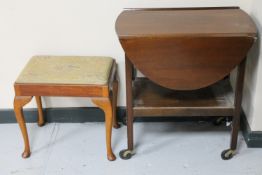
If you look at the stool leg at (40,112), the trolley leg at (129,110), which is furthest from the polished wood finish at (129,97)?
the stool leg at (40,112)

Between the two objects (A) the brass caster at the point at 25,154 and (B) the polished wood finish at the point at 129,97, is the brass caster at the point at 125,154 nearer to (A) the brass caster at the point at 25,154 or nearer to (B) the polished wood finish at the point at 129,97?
(B) the polished wood finish at the point at 129,97

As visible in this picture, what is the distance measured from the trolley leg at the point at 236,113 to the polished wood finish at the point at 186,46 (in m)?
0.08

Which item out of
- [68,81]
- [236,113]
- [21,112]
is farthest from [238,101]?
[21,112]

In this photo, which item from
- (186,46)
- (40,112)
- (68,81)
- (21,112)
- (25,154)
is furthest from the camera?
(40,112)

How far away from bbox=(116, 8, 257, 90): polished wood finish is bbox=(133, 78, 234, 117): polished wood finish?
7.3 inches

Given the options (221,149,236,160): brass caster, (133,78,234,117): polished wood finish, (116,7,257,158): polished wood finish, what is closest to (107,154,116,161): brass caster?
(116,7,257,158): polished wood finish

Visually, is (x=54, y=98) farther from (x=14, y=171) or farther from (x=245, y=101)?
(x=245, y=101)

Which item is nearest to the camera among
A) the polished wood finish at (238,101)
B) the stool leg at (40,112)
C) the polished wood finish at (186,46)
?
the polished wood finish at (186,46)

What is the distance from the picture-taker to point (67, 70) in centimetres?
207

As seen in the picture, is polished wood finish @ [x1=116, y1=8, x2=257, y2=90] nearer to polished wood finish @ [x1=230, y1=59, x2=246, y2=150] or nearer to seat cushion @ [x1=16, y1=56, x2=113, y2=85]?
polished wood finish @ [x1=230, y1=59, x2=246, y2=150]

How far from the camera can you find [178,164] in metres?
2.15

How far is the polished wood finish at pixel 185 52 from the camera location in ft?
5.88

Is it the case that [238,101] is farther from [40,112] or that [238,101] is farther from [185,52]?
[40,112]

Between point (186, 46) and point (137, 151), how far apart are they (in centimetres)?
73
